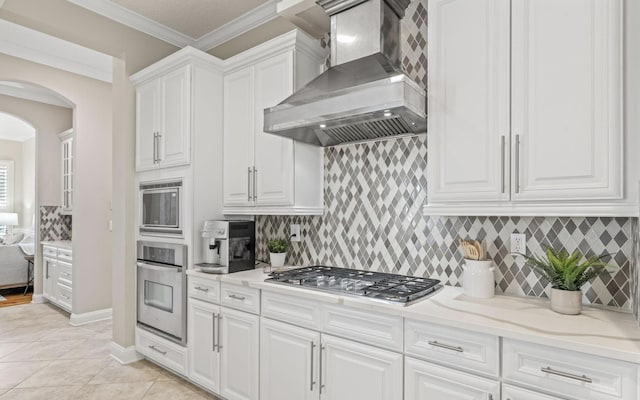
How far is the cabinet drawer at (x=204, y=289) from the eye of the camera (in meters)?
2.56

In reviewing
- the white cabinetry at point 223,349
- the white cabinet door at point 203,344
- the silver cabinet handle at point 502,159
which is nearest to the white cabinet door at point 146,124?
the white cabinetry at point 223,349

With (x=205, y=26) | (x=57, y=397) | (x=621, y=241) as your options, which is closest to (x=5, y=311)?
(x=57, y=397)

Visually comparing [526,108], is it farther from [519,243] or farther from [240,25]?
[240,25]

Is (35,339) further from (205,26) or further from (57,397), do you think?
(205,26)

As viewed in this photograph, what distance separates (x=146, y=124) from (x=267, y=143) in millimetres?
1274

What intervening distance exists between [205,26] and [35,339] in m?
3.68

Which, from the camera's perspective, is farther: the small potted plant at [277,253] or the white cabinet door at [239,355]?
the small potted plant at [277,253]

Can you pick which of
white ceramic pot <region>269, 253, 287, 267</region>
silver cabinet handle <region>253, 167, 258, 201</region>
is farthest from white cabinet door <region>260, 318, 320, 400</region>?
silver cabinet handle <region>253, 167, 258, 201</region>

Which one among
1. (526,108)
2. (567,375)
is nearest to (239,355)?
(567,375)

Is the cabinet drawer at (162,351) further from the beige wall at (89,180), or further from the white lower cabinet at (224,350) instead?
the beige wall at (89,180)

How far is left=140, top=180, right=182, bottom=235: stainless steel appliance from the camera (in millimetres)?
2887

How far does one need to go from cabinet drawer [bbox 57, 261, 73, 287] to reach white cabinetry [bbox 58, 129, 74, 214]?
2.67 ft

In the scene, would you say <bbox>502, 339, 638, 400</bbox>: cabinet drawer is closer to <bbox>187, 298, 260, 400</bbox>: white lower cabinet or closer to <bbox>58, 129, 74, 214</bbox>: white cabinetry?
<bbox>187, 298, 260, 400</bbox>: white lower cabinet

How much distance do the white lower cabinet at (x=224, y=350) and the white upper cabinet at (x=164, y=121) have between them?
119cm
